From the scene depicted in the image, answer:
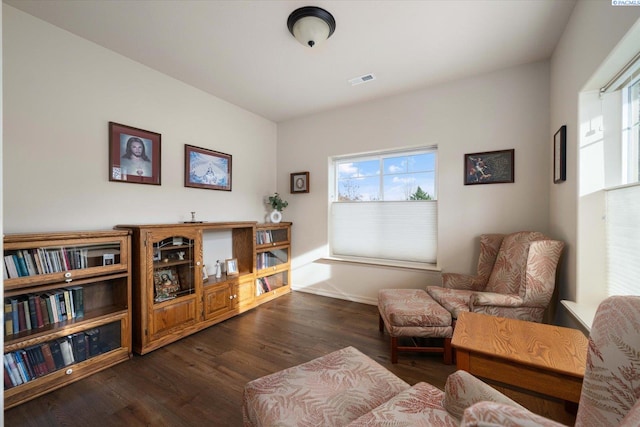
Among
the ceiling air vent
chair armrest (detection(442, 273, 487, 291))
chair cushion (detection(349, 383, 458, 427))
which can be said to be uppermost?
the ceiling air vent

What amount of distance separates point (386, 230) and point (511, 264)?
1438mm

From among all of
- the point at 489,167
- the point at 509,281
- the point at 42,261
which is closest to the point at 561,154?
the point at 489,167

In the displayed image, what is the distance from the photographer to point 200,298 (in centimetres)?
267

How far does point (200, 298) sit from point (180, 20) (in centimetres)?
248

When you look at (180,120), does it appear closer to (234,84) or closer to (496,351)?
(234,84)

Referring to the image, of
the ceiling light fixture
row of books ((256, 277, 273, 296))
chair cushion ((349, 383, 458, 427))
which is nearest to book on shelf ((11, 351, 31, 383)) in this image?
row of books ((256, 277, 273, 296))

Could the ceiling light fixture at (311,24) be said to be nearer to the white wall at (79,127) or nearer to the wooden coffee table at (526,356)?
the white wall at (79,127)

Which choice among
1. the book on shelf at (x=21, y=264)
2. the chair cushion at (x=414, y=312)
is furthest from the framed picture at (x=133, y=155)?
the chair cushion at (x=414, y=312)

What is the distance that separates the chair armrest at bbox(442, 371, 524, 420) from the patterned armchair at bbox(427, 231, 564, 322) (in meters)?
1.24

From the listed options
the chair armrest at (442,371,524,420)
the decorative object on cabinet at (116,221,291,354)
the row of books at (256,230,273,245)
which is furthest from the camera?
the row of books at (256,230,273,245)

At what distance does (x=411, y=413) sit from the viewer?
963mm

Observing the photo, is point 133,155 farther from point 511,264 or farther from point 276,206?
point 511,264

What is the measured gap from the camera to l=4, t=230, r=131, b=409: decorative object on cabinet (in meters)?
1.66

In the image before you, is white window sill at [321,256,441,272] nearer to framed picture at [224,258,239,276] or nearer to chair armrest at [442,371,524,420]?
framed picture at [224,258,239,276]
